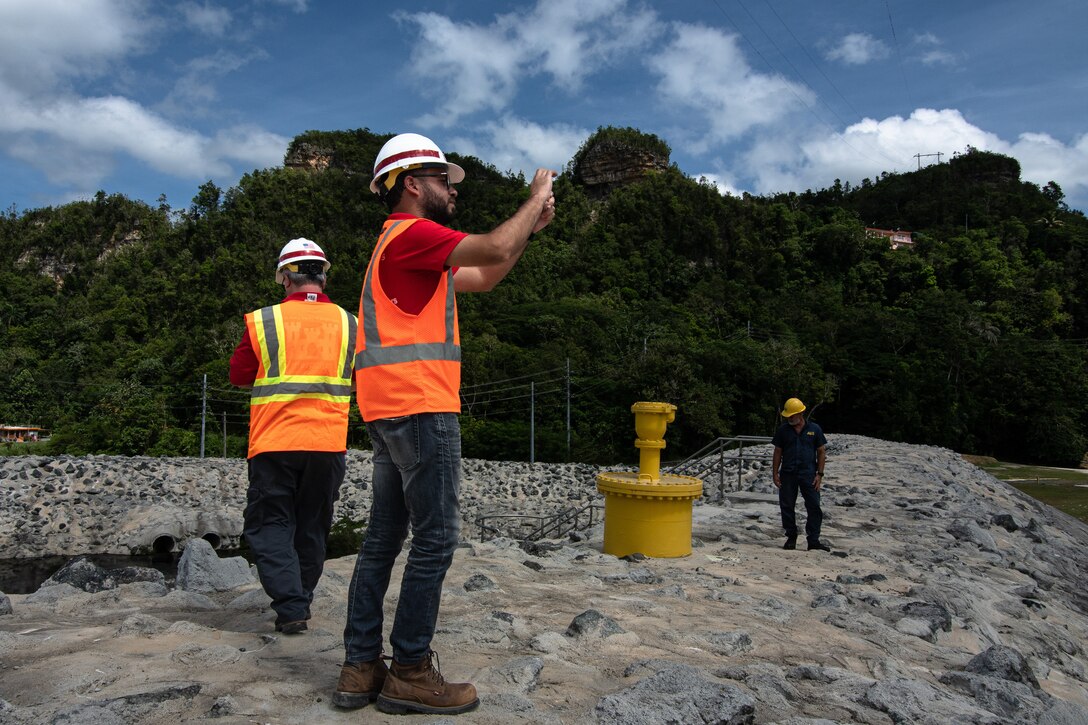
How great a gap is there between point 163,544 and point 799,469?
517 inches

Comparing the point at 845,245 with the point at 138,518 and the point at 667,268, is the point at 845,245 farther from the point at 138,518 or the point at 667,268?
the point at 138,518

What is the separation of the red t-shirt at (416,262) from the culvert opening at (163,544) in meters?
14.6

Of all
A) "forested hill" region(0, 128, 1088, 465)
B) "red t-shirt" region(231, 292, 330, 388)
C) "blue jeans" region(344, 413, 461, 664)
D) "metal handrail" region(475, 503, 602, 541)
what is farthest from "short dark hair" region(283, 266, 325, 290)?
"forested hill" region(0, 128, 1088, 465)

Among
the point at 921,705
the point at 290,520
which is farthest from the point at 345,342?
the point at 921,705

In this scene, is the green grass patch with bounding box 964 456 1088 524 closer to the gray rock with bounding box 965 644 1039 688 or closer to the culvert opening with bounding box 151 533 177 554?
the gray rock with bounding box 965 644 1039 688

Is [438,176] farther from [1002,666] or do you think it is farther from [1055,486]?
[1055,486]

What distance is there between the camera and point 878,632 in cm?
389

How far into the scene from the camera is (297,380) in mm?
3604

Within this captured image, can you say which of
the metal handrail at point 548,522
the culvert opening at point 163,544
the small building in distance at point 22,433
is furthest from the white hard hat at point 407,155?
the small building in distance at point 22,433

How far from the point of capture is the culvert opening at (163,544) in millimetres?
14859

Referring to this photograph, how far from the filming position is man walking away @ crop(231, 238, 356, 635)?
11.6ft

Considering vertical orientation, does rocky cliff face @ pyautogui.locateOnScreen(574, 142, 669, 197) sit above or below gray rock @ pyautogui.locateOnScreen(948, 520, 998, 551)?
above

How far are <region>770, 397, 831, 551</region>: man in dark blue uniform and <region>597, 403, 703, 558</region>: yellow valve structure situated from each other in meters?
1.58

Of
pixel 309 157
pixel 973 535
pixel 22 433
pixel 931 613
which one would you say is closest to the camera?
pixel 931 613
